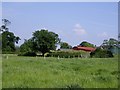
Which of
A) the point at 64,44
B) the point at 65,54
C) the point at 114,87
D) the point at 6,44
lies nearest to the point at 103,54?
the point at 65,54

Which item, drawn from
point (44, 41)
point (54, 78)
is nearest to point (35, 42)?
point (44, 41)

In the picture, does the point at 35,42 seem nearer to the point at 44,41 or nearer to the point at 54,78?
the point at 44,41

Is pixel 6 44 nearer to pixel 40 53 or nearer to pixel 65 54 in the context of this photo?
pixel 40 53

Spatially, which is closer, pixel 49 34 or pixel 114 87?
pixel 114 87

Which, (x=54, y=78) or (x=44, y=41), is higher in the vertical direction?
(x=44, y=41)

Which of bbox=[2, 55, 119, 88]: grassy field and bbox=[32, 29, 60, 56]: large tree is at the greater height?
bbox=[32, 29, 60, 56]: large tree

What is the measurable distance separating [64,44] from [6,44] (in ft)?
90.5

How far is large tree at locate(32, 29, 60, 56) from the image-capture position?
88.4m

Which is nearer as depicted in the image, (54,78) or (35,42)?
(54,78)

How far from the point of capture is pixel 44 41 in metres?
90.4

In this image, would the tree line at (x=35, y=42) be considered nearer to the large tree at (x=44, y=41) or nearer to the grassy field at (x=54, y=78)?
the large tree at (x=44, y=41)

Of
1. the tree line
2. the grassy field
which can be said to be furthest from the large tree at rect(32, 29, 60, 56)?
the grassy field

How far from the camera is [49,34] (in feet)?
305

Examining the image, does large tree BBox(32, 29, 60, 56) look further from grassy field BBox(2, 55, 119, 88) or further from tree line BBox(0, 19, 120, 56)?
grassy field BBox(2, 55, 119, 88)
